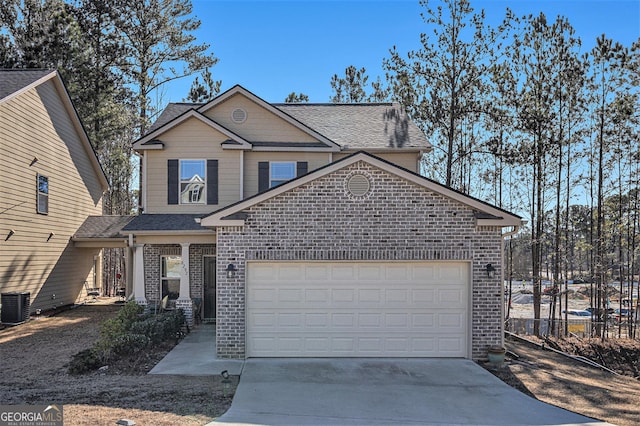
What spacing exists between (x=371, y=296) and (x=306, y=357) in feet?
5.95

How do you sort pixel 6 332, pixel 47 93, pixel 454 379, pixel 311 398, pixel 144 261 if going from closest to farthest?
pixel 311 398 → pixel 454 379 → pixel 6 332 → pixel 144 261 → pixel 47 93

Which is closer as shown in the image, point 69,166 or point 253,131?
point 253,131

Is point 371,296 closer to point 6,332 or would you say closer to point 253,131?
point 253,131

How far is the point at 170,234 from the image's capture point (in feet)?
48.4

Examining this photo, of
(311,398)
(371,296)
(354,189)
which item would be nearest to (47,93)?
(354,189)

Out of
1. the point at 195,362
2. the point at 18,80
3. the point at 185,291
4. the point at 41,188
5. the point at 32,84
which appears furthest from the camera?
the point at 41,188

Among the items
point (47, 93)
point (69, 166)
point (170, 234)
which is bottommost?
point (170, 234)

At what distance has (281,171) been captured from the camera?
1648 cm

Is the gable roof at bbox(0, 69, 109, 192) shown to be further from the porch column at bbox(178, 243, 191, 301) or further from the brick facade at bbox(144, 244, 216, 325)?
the porch column at bbox(178, 243, 191, 301)

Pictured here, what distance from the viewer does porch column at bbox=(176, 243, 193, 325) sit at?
48.0ft

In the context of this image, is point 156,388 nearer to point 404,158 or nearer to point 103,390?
point 103,390

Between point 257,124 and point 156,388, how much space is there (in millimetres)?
10328

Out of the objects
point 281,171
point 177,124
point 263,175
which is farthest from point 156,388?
point 177,124

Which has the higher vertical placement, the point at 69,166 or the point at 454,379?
the point at 69,166
